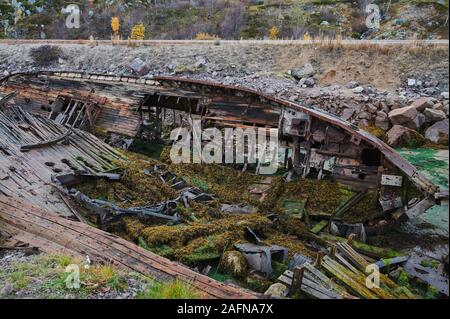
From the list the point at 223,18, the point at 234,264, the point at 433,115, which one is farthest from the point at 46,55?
the point at 234,264

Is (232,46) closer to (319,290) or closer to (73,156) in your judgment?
(73,156)

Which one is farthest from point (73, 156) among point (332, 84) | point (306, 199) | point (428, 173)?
point (332, 84)

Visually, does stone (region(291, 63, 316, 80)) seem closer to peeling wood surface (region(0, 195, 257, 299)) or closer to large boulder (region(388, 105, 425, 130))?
large boulder (region(388, 105, 425, 130))

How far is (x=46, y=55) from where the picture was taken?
33.5 m

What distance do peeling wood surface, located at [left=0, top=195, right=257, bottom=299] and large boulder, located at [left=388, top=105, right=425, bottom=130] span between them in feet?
51.4

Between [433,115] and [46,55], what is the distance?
28.2 m

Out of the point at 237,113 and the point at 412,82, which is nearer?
the point at 237,113

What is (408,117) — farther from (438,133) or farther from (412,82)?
(412,82)

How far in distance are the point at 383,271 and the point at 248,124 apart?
6694 mm

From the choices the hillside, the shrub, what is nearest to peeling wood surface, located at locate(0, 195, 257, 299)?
the shrub

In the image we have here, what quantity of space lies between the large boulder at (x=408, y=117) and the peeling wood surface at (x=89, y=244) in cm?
1566

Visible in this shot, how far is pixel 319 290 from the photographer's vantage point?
20.7 feet

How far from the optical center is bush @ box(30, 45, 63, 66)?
109ft

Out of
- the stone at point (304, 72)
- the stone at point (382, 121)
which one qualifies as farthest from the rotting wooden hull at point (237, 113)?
the stone at point (304, 72)
